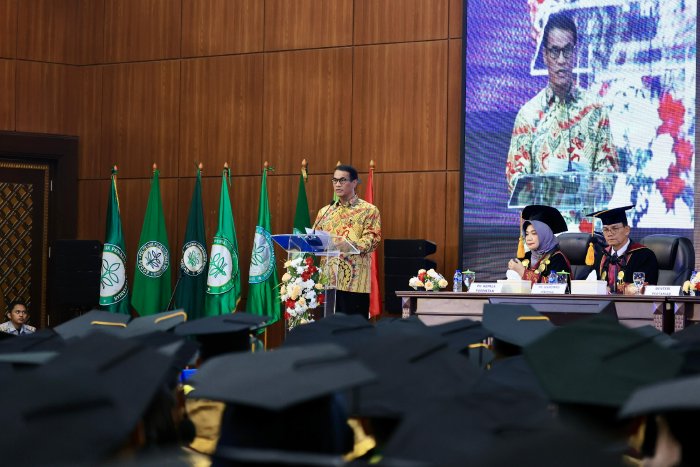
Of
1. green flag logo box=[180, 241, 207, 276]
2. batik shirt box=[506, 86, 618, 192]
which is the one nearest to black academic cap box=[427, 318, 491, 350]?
batik shirt box=[506, 86, 618, 192]

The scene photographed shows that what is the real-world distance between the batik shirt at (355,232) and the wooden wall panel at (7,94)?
144 inches

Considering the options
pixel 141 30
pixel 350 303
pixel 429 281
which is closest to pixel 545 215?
pixel 429 281

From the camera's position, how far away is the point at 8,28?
9.79 m

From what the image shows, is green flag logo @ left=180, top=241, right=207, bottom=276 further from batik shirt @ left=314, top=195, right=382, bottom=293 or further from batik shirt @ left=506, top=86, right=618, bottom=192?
batik shirt @ left=506, top=86, right=618, bottom=192

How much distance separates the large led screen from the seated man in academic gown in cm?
134

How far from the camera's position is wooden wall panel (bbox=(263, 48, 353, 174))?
938 cm

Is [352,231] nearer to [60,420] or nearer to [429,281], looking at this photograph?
[429,281]

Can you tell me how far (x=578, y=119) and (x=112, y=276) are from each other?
4282 millimetres

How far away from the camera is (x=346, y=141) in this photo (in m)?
9.34

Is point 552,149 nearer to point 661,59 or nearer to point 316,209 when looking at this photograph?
point 661,59

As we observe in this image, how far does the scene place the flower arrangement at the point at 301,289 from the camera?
778 centimetres

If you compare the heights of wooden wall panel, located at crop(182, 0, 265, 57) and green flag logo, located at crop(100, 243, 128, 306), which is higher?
wooden wall panel, located at crop(182, 0, 265, 57)

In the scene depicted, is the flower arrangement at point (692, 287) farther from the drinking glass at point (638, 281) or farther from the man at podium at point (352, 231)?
the man at podium at point (352, 231)

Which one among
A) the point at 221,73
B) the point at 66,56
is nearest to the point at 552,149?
the point at 221,73
